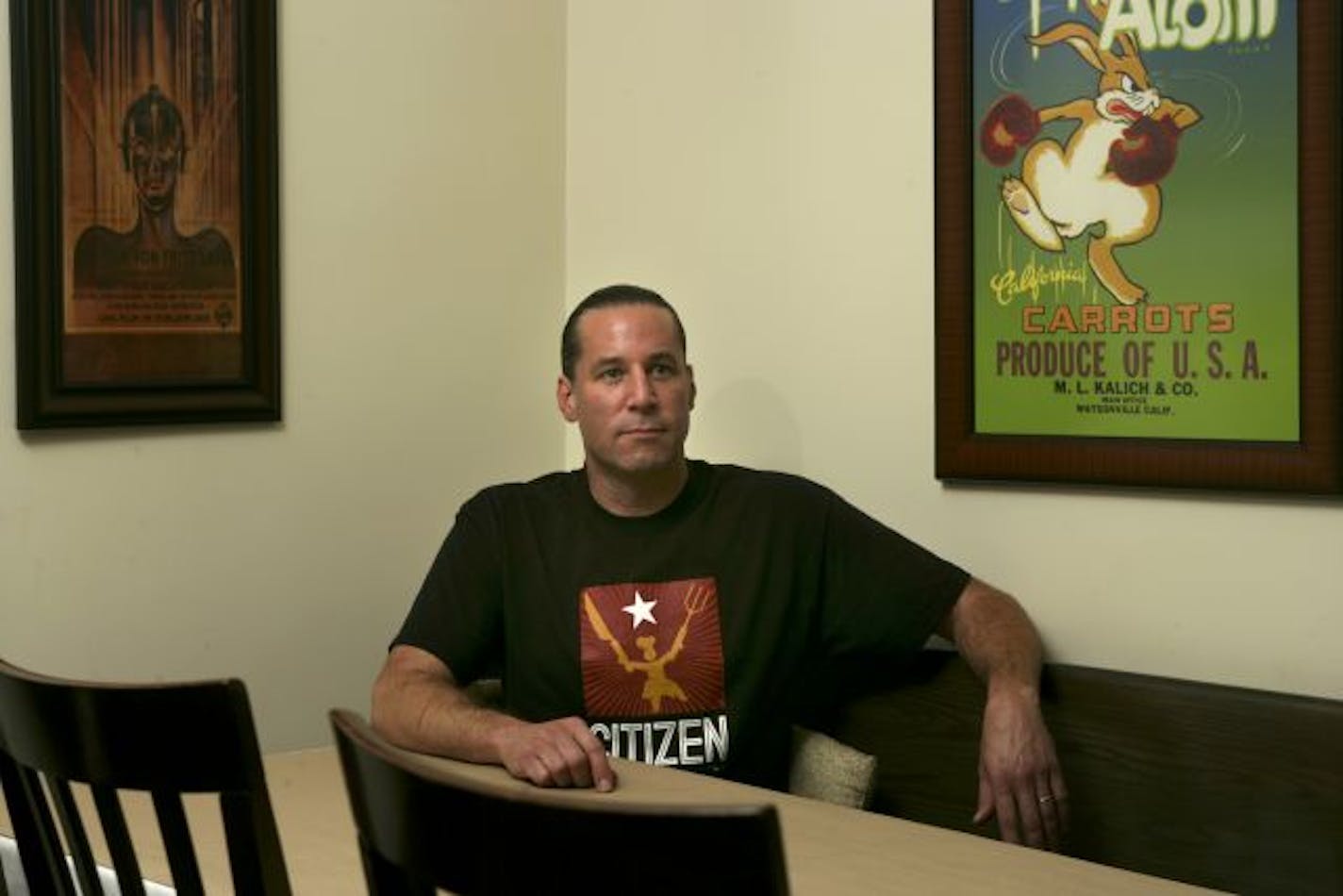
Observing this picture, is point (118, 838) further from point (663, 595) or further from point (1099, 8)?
point (1099, 8)

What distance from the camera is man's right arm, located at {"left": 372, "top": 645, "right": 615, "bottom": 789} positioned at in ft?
7.06

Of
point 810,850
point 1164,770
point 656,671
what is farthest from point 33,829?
point 1164,770

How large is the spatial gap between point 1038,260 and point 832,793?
85 centimetres

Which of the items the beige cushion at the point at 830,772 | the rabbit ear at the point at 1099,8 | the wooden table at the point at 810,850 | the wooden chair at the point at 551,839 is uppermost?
the rabbit ear at the point at 1099,8

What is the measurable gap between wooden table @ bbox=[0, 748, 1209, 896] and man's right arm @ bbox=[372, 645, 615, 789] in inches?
1.1

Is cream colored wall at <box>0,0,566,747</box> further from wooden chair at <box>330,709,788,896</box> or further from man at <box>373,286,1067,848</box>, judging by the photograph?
wooden chair at <box>330,709,788,896</box>

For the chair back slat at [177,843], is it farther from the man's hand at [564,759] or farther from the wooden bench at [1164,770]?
the wooden bench at [1164,770]

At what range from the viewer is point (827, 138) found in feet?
10.0

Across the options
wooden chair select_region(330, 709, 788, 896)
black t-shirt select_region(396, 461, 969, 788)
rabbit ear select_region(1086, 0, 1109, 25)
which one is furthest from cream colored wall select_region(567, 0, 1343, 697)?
wooden chair select_region(330, 709, 788, 896)

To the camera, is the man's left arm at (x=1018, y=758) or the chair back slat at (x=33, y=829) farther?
the man's left arm at (x=1018, y=758)

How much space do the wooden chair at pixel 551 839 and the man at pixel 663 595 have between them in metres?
1.36

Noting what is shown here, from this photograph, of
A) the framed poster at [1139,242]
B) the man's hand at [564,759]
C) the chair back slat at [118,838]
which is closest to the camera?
the chair back slat at [118,838]

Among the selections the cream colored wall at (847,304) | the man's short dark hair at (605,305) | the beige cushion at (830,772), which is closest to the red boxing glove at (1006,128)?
the cream colored wall at (847,304)

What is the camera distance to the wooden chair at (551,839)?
3.50 ft
